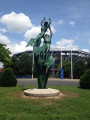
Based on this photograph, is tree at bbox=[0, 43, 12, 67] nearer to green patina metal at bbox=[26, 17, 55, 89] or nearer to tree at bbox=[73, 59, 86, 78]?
tree at bbox=[73, 59, 86, 78]

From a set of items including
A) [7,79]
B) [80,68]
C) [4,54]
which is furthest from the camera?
[80,68]

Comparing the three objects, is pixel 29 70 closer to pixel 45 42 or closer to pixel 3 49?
pixel 3 49

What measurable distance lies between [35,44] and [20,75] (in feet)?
115

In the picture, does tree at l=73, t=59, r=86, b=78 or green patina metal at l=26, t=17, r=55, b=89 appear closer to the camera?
green patina metal at l=26, t=17, r=55, b=89

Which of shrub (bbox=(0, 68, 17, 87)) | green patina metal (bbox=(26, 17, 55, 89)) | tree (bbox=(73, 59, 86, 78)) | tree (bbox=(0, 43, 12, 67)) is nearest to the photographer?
green patina metal (bbox=(26, 17, 55, 89))

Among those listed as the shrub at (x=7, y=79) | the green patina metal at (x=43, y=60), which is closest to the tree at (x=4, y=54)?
the shrub at (x=7, y=79)

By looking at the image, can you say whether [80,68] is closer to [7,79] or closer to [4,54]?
[4,54]

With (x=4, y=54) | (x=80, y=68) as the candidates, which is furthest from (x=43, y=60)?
(x=80, y=68)

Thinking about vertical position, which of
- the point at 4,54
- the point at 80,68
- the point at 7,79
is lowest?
the point at 7,79

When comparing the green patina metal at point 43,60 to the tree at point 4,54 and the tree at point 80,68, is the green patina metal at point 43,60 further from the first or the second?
the tree at point 80,68

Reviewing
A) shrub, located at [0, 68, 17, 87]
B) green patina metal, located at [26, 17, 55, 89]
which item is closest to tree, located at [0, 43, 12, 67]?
shrub, located at [0, 68, 17, 87]

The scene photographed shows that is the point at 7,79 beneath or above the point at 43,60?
beneath

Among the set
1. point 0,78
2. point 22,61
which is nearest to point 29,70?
point 22,61

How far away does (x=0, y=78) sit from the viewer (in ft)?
46.8
